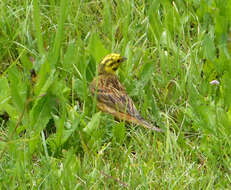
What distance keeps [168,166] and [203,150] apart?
37cm

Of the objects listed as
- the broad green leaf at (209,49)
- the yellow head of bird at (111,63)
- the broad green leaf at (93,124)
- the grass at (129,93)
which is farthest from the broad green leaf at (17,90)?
the broad green leaf at (209,49)

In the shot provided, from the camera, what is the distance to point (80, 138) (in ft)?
16.9

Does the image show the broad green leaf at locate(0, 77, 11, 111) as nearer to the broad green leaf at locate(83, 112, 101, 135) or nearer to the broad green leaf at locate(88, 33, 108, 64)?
the broad green leaf at locate(83, 112, 101, 135)

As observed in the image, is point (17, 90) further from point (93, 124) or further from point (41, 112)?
point (93, 124)

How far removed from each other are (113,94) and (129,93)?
15 cm

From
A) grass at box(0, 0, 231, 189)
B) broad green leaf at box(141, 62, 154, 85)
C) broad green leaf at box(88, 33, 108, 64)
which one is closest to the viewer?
grass at box(0, 0, 231, 189)

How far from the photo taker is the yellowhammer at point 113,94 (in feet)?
18.0

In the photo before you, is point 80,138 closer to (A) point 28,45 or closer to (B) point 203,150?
(B) point 203,150

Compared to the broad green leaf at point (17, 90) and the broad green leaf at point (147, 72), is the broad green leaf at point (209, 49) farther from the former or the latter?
the broad green leaf at point (17, 90)

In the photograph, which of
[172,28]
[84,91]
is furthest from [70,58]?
[172,28]

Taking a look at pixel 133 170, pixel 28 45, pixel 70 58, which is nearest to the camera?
pixel 133 170

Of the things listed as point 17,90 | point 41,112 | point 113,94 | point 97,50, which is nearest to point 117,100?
point 113,94

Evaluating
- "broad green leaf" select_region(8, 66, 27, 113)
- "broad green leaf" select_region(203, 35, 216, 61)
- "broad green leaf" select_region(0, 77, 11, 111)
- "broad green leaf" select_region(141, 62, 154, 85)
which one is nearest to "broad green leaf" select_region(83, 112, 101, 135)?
"broad green leaf" select_region(8, 66, 27, 113)

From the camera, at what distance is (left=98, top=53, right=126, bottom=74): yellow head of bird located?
5.99 metres
